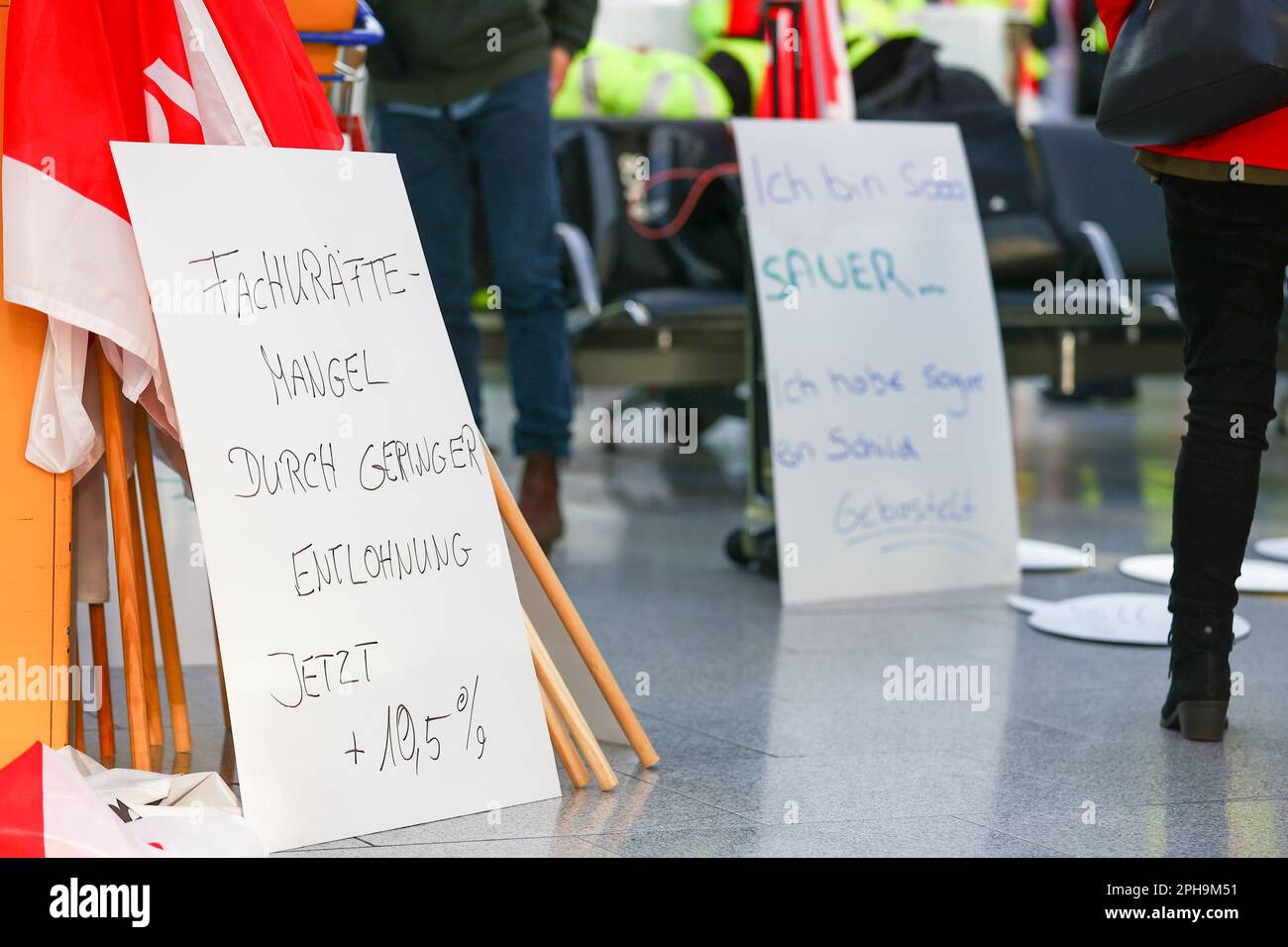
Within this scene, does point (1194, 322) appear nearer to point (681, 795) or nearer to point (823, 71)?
point (681, 795)

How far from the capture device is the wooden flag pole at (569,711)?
7.04 feet

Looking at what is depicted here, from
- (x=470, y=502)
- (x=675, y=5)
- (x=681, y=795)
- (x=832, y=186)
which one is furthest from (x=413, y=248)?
(x=675, y=5)

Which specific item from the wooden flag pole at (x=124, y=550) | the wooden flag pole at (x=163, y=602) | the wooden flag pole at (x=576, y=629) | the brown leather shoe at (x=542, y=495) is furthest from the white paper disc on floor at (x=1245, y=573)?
the wooden flag pole at (x=124, y=550)

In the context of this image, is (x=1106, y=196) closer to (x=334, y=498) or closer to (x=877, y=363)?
(x=877, y=363)

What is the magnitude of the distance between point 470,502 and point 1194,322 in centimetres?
98

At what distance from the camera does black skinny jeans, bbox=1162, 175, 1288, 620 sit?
228 cm

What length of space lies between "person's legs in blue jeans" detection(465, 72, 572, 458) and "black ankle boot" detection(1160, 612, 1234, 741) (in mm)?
1727

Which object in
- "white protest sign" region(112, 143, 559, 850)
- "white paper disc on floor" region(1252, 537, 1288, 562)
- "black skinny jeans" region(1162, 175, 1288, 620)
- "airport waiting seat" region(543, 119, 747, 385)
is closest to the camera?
"white protest sign" region(112, 143, 559, 850)

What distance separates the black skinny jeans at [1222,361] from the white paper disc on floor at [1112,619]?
69 cm

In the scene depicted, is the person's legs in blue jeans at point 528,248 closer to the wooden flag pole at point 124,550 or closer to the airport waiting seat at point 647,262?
the airport waiting seat at point 647,262

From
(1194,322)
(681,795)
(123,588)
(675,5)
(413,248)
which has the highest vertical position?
(675,5)

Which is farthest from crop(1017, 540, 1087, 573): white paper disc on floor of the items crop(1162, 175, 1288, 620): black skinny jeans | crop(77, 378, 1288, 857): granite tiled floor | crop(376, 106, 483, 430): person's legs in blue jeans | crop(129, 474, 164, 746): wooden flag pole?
crop(129, 474, 164, 746): wooden flag pole

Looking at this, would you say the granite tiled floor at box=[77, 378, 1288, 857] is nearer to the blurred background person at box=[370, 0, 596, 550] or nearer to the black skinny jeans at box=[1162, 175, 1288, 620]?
the black skinny jeans at box=[1162, 175, 1288, 620]

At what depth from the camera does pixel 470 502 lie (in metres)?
2.11
